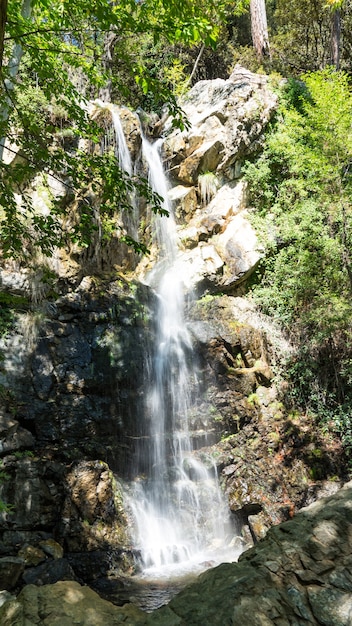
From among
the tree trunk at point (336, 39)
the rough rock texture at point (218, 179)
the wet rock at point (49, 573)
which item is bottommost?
the wet rock at point (49, 573)

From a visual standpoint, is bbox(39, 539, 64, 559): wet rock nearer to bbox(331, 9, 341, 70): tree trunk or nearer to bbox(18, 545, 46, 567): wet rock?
bbox(18, 545, 46, 567): wet rock

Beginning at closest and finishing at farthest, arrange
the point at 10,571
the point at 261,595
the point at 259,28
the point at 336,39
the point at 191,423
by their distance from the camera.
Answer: the point at 261,595, the point at 10,571, the point at 191,423, the point at 336,39, the point at 259,28

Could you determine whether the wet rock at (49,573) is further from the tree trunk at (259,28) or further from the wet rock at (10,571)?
the tree trunk at (259,28)

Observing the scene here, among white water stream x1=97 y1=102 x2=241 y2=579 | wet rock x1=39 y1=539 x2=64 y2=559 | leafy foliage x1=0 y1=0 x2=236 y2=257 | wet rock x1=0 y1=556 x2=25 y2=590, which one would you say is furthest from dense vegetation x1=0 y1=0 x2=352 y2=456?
wet rock x1=39 y1=539 x2=64 y2=559

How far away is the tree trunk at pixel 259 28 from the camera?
1584 cm

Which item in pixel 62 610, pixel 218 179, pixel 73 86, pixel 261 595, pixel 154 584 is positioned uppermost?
pixel 218 179

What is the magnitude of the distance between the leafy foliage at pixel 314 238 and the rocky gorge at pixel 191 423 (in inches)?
22.9

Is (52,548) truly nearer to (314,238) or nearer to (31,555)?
(31,555)

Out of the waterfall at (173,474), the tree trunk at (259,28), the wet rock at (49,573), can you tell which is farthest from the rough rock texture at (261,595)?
the tree trunk at (259,28)

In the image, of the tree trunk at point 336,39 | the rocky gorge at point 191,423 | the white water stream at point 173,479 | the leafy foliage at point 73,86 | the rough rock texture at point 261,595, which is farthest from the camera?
the tree trunk at point 336,39

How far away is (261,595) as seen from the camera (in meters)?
2.13

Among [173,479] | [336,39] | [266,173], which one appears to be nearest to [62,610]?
[173,479]

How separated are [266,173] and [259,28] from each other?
773cm

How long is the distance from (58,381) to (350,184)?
825 centimetres
